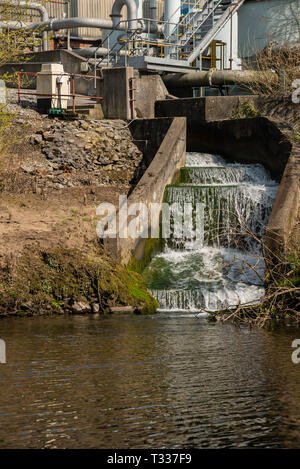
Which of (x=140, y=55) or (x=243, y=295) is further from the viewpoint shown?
(x=140, y=55)

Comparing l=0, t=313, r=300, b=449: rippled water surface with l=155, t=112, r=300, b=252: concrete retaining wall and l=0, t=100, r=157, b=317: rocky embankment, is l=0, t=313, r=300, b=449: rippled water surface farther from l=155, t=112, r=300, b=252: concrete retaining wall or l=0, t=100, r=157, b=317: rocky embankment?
l=155, t=112, r=300, b=252: concrete retaining wall

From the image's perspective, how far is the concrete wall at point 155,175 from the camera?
1662cm

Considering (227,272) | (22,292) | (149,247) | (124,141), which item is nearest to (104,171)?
(124,141)

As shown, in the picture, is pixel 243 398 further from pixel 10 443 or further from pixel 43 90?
pixel 43 90

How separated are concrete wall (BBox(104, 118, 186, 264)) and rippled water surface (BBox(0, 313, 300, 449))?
10.7 feet

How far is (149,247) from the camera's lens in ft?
59.9

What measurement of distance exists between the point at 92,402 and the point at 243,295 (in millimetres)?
7409

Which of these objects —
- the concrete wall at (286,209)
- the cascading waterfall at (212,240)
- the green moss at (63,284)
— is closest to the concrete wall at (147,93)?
the cascading waterfall at (212,240)

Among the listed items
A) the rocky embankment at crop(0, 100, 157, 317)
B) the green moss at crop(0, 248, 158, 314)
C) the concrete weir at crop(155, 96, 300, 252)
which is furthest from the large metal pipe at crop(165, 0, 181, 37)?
the green moss at crop(0, 248, 158, 314)

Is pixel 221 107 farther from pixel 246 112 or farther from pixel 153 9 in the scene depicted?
pixel 153 9

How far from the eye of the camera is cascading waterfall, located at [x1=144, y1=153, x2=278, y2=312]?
52.7 feet

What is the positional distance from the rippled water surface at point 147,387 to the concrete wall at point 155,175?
129 inches

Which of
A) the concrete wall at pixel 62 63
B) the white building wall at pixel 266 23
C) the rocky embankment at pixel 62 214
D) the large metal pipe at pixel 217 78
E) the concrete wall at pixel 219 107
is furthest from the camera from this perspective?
the white building wall at pixel 266 23

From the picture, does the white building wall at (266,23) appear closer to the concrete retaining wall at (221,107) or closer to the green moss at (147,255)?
A: the concrete retaining wall at (221,107)
